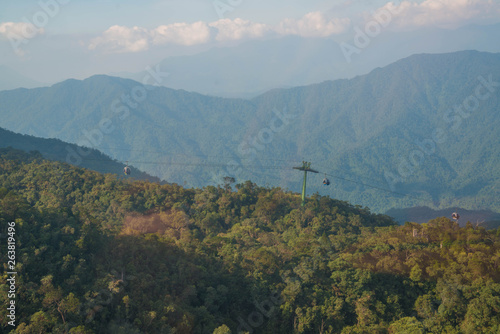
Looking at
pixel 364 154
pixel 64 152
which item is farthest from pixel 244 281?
pixel 364 154

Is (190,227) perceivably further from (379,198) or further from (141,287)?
(379,198)

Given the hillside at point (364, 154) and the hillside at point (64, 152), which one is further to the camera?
the hillside at point (364, 154)

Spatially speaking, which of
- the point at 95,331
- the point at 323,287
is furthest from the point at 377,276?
the point at 95,331

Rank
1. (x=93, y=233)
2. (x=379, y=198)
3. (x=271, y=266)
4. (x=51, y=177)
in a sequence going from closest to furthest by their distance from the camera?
(x=93, y=233), (x=271, y=266), (x=51, y=177), (x=379, y=198)

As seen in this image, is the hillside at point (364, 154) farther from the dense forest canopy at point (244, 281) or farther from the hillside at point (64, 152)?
the dense forest canopy at point (244, 281)

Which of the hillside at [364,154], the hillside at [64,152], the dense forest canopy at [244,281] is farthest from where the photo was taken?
the hillside at [364,154]

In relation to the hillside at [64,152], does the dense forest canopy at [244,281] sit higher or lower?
lower

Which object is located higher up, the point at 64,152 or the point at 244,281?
the point at 64,152

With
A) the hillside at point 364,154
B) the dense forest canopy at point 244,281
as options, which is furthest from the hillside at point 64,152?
the hillside at point 364,154

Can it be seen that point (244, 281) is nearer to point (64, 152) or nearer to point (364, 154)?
point (64, 152)
